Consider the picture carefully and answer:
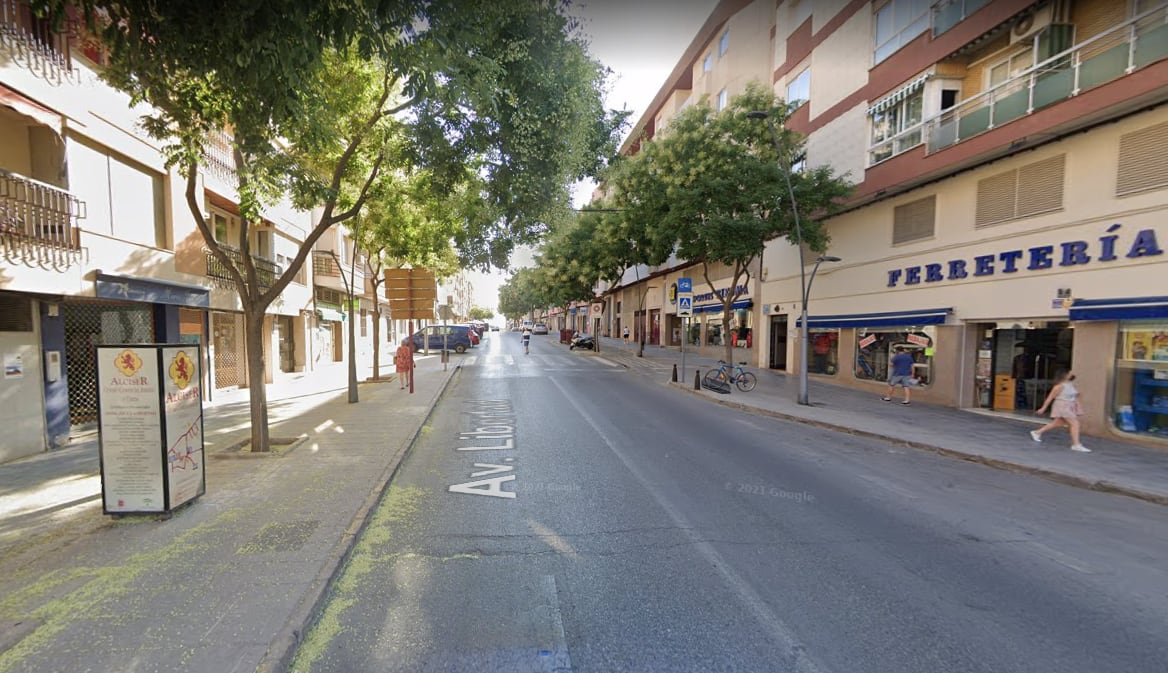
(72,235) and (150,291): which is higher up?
(72,235)

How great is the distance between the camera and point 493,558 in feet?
13.9

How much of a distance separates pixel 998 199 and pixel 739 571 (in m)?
12.7

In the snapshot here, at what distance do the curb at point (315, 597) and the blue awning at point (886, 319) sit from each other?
1388 centimetres

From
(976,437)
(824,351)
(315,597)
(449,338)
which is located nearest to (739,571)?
(315,597)

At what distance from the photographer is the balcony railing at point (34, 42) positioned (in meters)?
6.46

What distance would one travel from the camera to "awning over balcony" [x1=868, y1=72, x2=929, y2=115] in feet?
45.1

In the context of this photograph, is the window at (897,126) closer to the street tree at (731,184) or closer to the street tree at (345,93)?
the street tree at (731,184)

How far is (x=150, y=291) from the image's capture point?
9219 millimetres

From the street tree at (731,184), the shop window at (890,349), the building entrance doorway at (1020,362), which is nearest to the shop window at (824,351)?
the shop window at (890,349)

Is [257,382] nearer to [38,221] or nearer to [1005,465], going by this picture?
[38,221]

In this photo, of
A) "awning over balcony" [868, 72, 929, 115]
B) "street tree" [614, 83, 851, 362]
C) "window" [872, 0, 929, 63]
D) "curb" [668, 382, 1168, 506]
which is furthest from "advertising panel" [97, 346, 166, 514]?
"window" [872, 0, 929, 63]

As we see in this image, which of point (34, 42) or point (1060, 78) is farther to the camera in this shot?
point (1060, 78)

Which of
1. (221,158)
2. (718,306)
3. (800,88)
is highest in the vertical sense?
(800,88)

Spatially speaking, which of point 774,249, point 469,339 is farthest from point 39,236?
point 469,339
